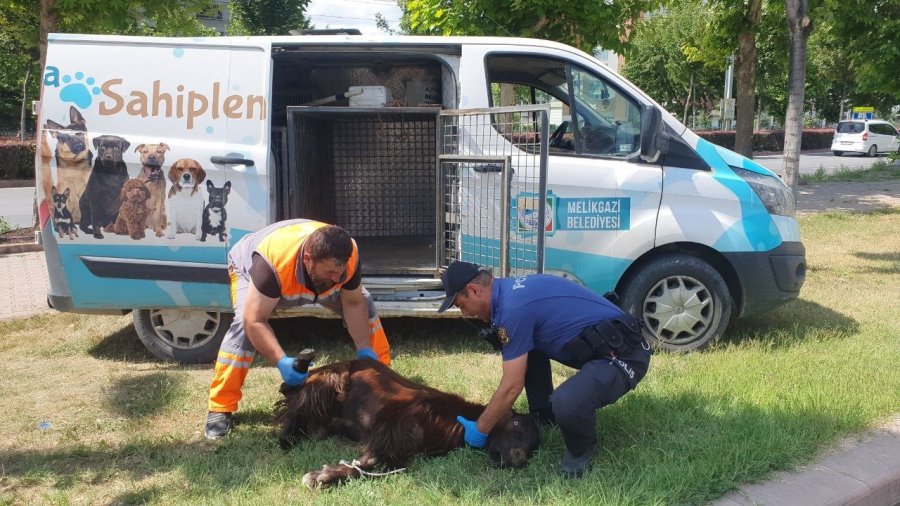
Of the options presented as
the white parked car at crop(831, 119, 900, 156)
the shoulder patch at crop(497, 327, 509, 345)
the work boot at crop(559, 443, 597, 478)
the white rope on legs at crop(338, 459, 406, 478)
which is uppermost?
the white parked car at crop(831, 119, 900, 156)

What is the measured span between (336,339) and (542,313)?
295 centimetres

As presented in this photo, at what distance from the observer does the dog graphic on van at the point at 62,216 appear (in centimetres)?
493

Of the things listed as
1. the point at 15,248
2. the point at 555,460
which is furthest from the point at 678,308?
the point at 15,248

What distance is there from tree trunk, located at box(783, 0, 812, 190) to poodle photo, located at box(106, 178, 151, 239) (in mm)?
6206

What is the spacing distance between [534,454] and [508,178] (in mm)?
1859

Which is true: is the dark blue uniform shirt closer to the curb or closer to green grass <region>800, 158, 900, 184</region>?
the curb

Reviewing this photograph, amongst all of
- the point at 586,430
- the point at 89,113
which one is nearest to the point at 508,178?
the point at 586,430

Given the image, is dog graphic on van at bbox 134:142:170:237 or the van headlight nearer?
dog graphic on van at bbox 134:142:170:237

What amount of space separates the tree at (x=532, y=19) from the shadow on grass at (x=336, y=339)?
14.6 feet

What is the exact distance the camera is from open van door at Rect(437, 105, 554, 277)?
4.86 m

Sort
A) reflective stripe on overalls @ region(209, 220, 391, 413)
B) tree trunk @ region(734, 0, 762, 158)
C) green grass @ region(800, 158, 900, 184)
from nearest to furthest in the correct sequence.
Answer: reflective stripe on overalls @ region(209, 220, 391, 413) → tree trunk @ region(734, 0, 762, 158) → green grass @ region(800, 158, 900, 184)

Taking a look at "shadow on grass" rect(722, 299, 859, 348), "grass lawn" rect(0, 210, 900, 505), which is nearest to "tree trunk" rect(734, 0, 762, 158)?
"shadow on grass" rect(722, 299, 859, 348)

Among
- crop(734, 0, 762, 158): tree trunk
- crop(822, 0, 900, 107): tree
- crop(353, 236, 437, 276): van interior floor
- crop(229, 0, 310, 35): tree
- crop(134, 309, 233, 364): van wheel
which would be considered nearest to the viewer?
crop(134, 309, 233, 364): van wheel

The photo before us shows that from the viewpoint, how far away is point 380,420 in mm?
3688
